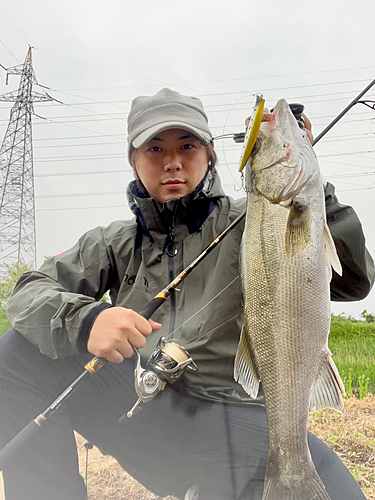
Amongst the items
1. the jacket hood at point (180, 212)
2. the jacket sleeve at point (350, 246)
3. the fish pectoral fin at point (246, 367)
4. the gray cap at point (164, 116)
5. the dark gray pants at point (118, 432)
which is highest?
the gray cap at point (164, 116)

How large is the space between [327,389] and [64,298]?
4.24 ft

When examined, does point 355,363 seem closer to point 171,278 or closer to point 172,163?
point 171,278

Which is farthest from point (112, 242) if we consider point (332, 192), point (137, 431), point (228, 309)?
point (332, 192)

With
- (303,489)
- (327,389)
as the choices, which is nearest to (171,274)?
(327,389)

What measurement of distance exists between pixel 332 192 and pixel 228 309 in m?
0.78

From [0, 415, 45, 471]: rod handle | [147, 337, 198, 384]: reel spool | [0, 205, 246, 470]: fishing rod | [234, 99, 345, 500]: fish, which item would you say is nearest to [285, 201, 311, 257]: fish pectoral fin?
[234, 99, 345, 500]: fish

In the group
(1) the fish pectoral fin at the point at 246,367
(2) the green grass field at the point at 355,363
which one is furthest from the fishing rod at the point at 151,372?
(2) the green grass field at the point at 355,363

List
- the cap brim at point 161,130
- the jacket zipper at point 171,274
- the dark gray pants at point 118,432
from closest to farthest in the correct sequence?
the dark gray pants at point 118,432
the jacket zipper at point 171,274
the cap brim at point 161,130

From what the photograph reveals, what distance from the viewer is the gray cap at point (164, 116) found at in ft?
7.38

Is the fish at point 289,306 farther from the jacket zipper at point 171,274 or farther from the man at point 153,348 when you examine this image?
the jacket zipper at point 171,274

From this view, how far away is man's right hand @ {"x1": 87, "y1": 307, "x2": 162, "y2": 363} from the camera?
5.46 ft

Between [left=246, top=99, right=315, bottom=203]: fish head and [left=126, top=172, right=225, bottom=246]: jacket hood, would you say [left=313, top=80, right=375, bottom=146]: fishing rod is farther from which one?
[left=126, top=172, right=225, bottom=246]: jacket hood

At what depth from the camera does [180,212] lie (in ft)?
7.49

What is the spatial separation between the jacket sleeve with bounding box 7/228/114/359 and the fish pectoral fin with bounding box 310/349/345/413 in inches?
39.4
